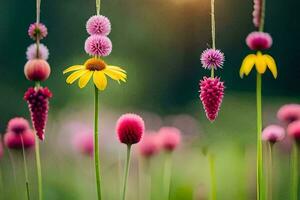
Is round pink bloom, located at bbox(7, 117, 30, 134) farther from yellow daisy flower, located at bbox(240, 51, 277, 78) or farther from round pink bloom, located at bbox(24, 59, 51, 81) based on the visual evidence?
yellow daisy flower, located at bbox(240, 51, 277, 78)

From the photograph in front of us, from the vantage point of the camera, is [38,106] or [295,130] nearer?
[38,106]

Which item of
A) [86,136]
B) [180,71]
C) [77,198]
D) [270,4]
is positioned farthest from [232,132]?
[270,4]

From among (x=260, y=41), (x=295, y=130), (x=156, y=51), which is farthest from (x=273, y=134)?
(x=156, y=51)

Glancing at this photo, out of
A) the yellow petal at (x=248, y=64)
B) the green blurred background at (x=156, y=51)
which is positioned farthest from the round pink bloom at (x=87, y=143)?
the green blurred background at (x=156, y=51)

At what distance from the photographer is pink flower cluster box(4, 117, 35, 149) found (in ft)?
3.58

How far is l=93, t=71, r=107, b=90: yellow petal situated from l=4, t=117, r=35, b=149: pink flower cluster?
0.19 meters

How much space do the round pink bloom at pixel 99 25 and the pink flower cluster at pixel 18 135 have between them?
0.70 feet

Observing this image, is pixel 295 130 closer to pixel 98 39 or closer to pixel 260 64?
pixel 260 64

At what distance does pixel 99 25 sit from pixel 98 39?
0.08 ft

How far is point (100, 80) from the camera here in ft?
3.11

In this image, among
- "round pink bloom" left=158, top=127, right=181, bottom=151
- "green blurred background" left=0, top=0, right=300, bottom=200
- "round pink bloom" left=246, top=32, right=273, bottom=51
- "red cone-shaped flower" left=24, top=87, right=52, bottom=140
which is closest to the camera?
"red cone-shaped flower" left=24, top=87, right=52, bottom=140

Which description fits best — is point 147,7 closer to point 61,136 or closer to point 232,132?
point 232,132

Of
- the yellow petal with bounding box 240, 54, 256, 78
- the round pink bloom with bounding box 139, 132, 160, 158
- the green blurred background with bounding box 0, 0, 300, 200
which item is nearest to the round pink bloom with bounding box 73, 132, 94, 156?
the round pink bloom with bounding box 139, 132, 160, 158

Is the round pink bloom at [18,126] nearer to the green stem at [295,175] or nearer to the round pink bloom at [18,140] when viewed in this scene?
the round pink bloom at [18,140]
